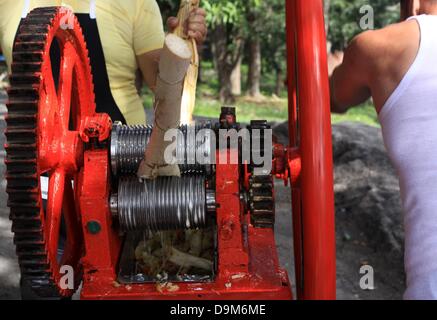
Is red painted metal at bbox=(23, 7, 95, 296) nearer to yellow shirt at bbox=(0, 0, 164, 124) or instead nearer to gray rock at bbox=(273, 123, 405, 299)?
yellow shirt at bbox=(0, 0, 164, 124)

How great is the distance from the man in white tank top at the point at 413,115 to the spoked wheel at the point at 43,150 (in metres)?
0.78

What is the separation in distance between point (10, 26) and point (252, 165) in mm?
1154

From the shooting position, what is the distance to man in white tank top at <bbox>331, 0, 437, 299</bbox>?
133 cm

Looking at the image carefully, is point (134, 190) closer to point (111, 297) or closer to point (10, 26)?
point (111, 297)

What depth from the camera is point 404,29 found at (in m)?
Answer: 1.37

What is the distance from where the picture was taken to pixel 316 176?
3.96 feet

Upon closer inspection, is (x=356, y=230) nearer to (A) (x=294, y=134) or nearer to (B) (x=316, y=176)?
(A) (x=294, y=134)

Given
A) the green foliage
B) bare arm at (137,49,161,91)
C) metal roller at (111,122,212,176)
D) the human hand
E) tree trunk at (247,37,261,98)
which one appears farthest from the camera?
the green foliage

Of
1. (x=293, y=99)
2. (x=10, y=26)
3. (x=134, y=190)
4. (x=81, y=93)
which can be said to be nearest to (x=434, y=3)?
(x=293, y=99)

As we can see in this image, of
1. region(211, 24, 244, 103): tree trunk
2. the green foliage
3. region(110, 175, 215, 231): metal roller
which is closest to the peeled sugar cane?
region(110, 175, 215, 231): metal roller

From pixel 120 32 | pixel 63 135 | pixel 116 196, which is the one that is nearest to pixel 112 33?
pixel 120 32

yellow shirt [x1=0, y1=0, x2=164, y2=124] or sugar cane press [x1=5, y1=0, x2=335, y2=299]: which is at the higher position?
yellow shirt [x1=0, y1=0, x2=164, y2=124]

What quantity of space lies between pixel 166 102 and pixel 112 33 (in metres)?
1.00

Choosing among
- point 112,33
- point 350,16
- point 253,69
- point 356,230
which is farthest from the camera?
point 350,16
